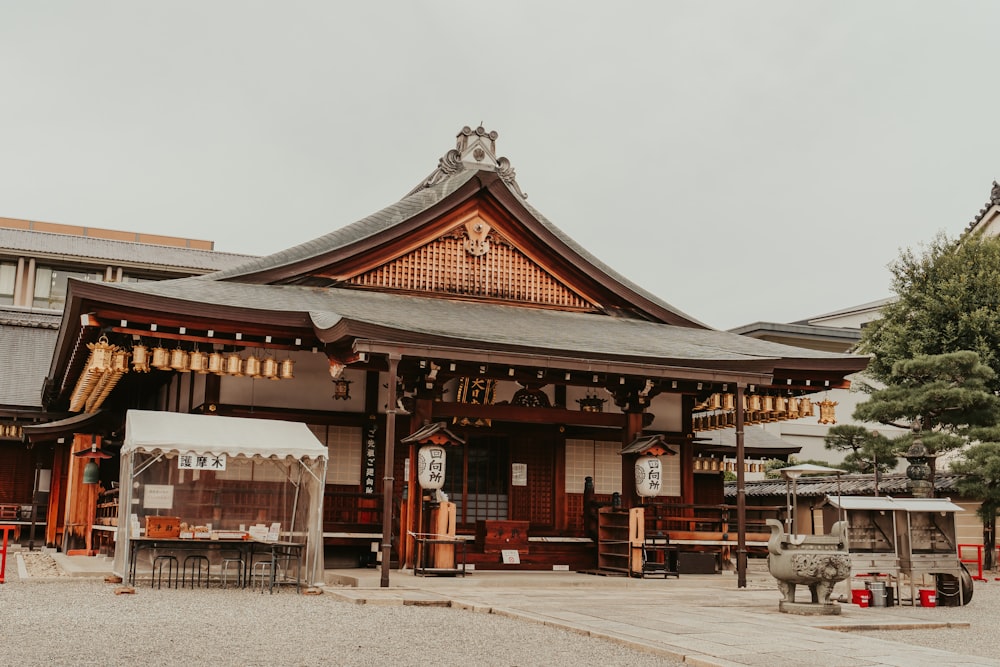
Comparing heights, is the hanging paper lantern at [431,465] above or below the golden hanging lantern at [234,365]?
below

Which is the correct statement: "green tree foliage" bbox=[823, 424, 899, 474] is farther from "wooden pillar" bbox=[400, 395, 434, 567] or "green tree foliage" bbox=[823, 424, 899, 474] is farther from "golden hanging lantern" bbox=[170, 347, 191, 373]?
"golden hanging lantern" bbox=[170, 347, 191, 373]

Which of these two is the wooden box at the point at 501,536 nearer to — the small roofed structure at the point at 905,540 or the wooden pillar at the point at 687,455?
the wooden pillar at the point at 687,455

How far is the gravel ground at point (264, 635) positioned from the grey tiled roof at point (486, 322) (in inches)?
175

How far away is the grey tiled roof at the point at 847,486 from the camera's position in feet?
80.4

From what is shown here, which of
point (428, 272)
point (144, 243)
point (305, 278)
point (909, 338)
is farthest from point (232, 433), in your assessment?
point (144, 243)

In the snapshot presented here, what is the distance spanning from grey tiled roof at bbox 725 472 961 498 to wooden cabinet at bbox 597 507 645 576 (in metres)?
6.77

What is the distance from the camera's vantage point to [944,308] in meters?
24.3

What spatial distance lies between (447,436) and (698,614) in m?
5.38

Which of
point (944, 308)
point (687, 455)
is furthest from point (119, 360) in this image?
point (944, 308)

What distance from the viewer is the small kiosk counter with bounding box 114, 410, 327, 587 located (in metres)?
12.6

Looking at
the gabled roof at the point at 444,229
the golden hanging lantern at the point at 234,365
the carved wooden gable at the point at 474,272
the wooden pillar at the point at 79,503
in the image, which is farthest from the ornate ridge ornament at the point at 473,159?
the wooden pillar at the point at 79,503

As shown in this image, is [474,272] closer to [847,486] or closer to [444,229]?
[444,229]

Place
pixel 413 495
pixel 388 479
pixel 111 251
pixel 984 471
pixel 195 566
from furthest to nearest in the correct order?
pixel 111 251 < pixel 984 471 < pixel 413 495 < pixel 195 566 < pixel 388 479

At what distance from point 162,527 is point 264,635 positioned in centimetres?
551
